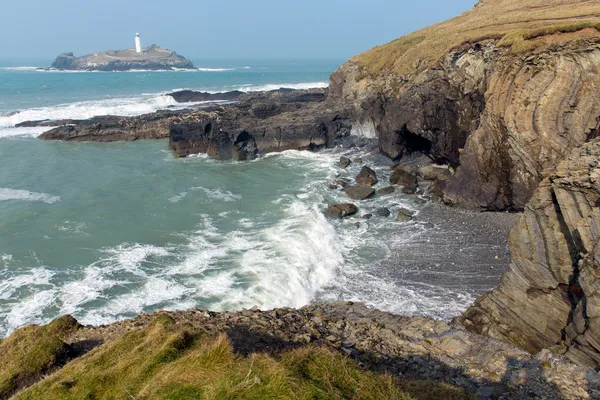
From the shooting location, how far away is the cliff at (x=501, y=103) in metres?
22.9

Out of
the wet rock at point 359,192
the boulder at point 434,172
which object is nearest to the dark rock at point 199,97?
the boulder at point 434,172

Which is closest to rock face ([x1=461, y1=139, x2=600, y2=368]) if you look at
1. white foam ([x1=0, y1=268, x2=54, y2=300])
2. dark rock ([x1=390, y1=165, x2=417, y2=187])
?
dark rock ([x1=390, y1=165, x2=417, y2=187])

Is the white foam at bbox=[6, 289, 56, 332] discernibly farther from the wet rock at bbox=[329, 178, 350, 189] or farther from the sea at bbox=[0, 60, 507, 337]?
the wet rock at bbox=[329, 178, 350, 189]

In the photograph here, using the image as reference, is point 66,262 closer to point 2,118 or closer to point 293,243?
point 293,243

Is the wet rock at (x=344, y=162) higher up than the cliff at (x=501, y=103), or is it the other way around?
the cliff at (x=501, y=103)

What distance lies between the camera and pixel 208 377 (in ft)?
24.7

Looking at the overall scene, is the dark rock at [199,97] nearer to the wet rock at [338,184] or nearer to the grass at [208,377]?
the wet rock at [338,184]

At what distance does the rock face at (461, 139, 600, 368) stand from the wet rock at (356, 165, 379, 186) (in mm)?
19018

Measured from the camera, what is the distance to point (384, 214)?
89.2 feet

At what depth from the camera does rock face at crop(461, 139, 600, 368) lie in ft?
37.1

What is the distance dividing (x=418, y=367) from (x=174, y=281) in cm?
1249

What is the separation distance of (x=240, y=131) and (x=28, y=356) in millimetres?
35029

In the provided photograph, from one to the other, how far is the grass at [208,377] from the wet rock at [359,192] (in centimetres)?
2193

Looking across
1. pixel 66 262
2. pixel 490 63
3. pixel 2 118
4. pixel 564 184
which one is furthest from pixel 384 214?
pixel 2 118
